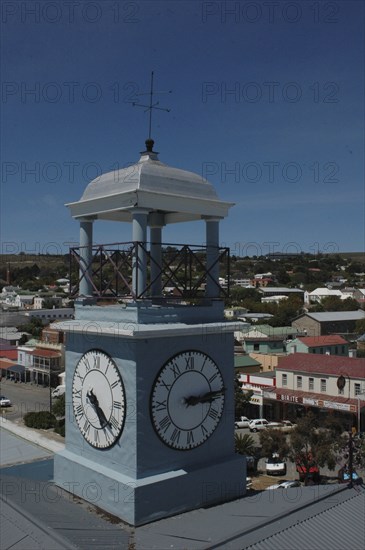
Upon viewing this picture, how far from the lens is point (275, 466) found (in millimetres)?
32188

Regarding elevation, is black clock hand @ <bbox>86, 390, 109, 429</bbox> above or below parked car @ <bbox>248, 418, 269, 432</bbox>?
above

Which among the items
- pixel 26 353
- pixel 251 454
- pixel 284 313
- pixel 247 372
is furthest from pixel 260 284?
pixel 251 454

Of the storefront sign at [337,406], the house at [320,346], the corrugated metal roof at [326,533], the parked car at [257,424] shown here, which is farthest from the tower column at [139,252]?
the house at [320,346]

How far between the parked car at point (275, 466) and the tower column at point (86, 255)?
86.2ft

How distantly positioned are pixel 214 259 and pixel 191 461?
2928 millimetres

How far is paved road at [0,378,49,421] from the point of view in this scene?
166 ft

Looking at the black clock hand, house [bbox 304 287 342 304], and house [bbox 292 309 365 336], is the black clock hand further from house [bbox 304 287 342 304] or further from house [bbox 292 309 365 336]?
house [bbox 304 287 342 304]

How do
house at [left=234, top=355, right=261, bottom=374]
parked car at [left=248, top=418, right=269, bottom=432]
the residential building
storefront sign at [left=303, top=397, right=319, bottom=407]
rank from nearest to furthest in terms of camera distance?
storefront sign at [left=303, top=397, right=319, bottom=407]
parked car at [left=248, top=418, right=269, bottom=432]
house at [left=234, top=355, right=261, bottom=374]
the residential building

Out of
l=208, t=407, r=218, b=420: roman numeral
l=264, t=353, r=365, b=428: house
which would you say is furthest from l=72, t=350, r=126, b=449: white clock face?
l=264, t=353, r=365, b=428: house

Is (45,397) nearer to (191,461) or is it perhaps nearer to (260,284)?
(191,461)

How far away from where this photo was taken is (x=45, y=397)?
59.7 meters

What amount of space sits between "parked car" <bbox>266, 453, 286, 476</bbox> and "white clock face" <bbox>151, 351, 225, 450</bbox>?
84.2ft

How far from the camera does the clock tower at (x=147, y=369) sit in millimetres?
7410

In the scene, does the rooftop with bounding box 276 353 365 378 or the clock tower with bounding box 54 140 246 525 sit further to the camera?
the rooftop with bounding box 276 353 365 378
